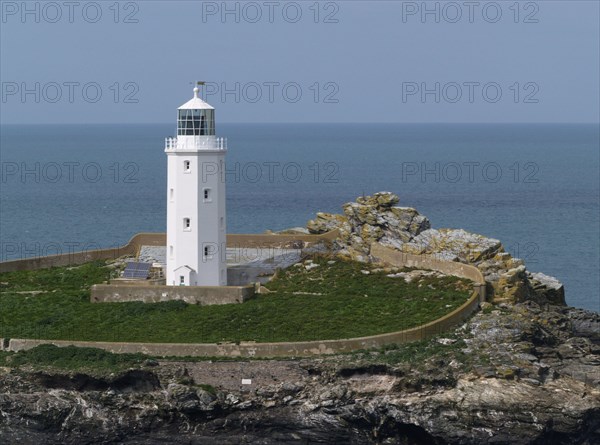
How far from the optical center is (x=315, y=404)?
47.9 metres

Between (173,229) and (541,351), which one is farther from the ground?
(173,229)

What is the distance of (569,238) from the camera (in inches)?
4345

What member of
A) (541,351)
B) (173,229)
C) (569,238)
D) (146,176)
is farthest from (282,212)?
(541,351)

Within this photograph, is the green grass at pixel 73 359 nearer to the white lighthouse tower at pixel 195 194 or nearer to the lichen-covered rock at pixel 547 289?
the white lighthouse tower at pixel 195 194

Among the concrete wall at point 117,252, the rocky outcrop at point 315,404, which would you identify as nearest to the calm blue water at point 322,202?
the concrete wall at point 117,252

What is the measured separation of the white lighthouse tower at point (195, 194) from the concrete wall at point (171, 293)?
4.41ft

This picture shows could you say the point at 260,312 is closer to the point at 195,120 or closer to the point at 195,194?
the point at 195,194

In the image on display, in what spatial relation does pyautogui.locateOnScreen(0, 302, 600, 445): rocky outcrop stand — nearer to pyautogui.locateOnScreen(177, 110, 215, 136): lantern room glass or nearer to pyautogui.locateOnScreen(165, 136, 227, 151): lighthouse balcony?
pyautogui.locateOnScreen(165, 136, 227, 151): lighthouse balcony

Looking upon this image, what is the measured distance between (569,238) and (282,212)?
28.6 meters

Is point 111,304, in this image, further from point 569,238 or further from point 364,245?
point 569,238

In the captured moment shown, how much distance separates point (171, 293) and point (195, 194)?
4.44 m

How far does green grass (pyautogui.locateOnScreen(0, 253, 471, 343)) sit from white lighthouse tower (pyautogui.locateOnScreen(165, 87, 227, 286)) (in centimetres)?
266

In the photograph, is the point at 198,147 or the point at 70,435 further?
the point at 198,147

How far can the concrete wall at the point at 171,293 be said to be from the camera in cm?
5728
